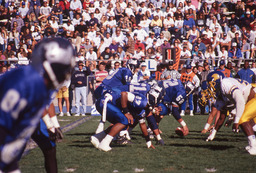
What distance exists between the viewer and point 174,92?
1071 centimetres

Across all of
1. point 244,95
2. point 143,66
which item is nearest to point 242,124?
point 244,95

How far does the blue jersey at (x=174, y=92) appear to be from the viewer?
10.6 m

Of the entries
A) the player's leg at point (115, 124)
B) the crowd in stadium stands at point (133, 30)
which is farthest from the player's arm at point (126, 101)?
the crowd in stadium stands at point (133, 30)

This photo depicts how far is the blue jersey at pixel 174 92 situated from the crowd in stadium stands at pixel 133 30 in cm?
550

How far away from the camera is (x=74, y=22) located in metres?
20.3

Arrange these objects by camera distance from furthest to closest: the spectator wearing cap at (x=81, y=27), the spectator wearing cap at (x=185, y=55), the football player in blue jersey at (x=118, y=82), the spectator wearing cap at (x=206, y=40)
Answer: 1. the spectator wearing cap at (x=81, y=27)
2. the spectator wearing cap at (x=206, y=40)
3. the spectator wearing cap at (x=185, y=55)
4. the football player in blue jersey at (x=118, y=82)

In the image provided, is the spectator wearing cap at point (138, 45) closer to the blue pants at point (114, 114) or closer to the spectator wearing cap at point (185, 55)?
the spectator wearing cap at point (185, 55)

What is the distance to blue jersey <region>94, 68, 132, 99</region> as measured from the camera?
8291mm

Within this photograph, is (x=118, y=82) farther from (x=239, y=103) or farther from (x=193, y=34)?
(x=193, y=34)

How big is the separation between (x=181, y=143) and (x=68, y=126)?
4430 millimetres

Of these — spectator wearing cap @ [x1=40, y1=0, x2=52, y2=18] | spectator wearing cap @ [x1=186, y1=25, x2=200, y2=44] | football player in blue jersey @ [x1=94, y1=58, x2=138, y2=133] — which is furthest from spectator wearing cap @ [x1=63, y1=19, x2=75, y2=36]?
football player in blue jersey @ [x1=94, y1=58, x2=138, y2=133]

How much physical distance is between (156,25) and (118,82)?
11639 mm

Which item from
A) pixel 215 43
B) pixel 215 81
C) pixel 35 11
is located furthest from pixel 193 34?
pixel 215 81

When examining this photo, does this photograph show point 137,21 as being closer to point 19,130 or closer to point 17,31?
point 17,31
